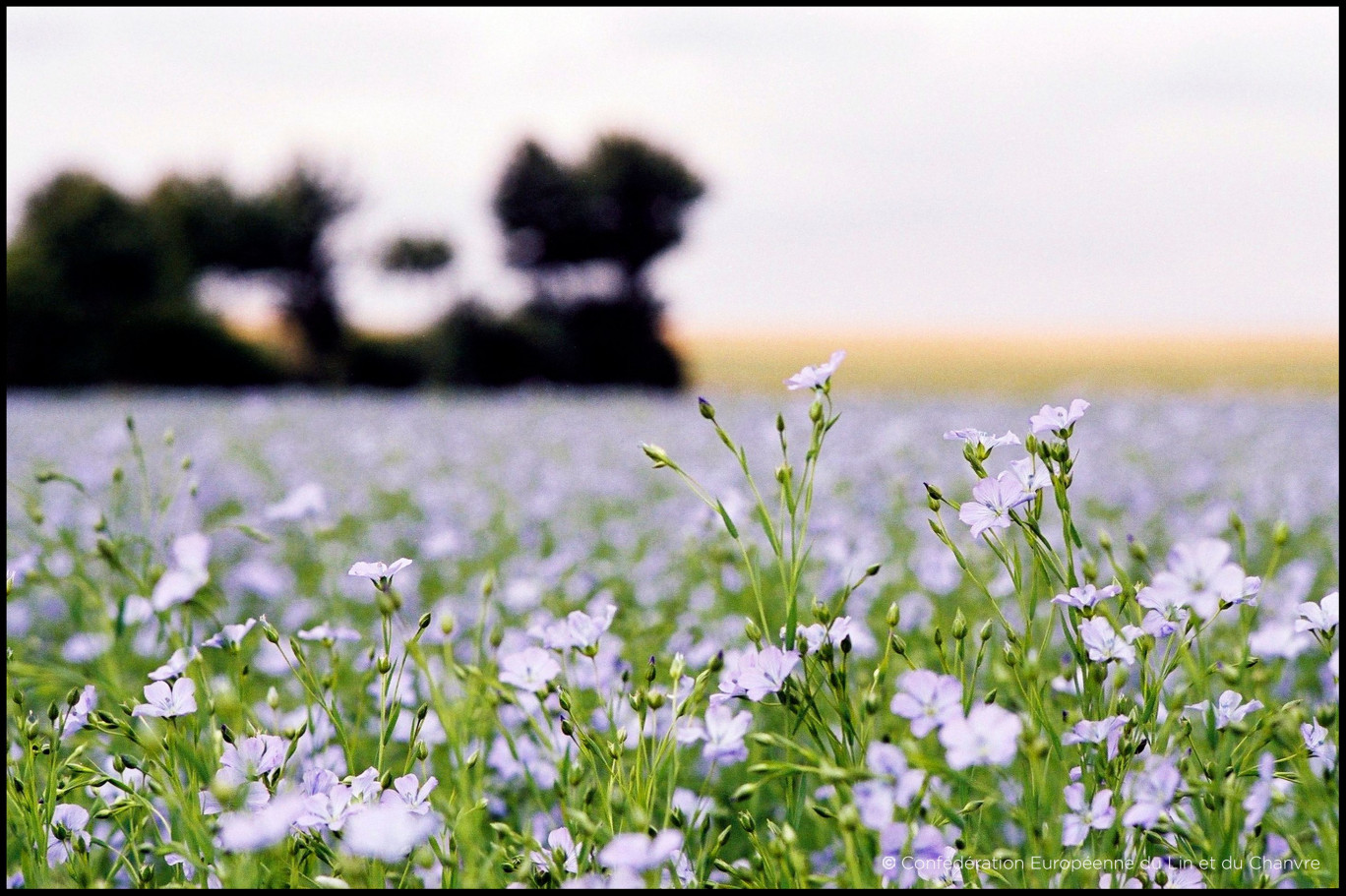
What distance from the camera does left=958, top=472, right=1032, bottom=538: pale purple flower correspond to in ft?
3.65

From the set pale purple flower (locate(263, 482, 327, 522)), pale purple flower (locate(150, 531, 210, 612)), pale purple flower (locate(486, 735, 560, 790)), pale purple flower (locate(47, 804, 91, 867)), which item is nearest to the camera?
pale purple flower (locate(47, 804, 91, 867))

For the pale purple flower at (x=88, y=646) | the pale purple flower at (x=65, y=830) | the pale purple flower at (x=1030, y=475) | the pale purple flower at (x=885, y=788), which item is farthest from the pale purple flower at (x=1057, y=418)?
the pale purple flower at (x=88, y=646)

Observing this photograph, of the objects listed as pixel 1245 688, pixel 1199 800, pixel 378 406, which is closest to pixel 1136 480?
pixel 1245 688

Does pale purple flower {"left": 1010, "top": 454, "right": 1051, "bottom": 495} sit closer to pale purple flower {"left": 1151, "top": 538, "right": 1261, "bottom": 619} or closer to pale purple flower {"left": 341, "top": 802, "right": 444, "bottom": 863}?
pale purple flower {"left": 1151, "top": 538, "right": 1261, "bottom": 619}

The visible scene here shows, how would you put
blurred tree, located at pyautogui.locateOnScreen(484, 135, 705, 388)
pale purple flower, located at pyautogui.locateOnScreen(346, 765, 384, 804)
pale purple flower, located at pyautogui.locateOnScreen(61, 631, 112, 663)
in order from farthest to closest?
blurred tree, located at pyautogui.locateOnScreen(484, 135, 705, 388)
pale purple flower, located at pyautogui.locateOnScreen(61, 631, 112, 663)
pale purple flower, located at pyautogui.locateOnScreen(346, 765, 384, 804)

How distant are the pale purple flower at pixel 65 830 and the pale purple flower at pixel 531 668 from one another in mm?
466

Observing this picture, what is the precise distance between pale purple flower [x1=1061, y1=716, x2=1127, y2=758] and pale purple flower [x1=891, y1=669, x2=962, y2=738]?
0.17 m

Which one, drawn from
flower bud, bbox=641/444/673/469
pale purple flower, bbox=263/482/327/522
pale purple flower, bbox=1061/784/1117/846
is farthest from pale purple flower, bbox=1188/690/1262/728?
pale purple flower, bbox=263/482/327/522

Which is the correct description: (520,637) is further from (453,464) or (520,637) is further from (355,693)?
(453,464)

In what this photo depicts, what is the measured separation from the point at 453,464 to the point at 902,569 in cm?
351

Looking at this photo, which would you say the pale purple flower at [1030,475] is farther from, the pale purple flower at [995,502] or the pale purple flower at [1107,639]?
the pale purple flower at [1107,639]

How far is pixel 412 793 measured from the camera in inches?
45.1

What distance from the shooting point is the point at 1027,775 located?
1.13 meters

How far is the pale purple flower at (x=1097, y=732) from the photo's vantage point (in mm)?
1060
